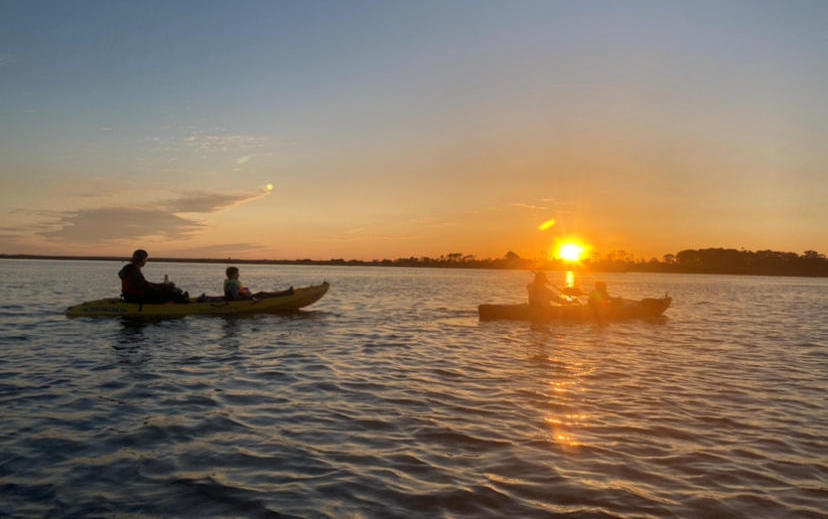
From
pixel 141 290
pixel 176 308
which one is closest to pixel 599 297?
pixel 176 308

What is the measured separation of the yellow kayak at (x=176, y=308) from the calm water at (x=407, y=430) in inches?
219

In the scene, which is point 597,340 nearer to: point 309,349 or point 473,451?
point 309,349

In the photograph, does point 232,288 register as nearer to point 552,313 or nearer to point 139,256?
point 139,256

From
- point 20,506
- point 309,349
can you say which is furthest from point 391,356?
point 20,506

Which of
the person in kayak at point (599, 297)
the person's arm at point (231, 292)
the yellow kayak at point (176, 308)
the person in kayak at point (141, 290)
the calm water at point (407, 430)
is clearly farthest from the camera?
the person in kayak at point (599, 297)

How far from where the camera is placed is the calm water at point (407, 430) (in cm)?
580

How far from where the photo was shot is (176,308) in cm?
2356

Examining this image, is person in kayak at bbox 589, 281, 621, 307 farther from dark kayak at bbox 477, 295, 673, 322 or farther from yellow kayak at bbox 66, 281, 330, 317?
yellow kayak at bbox 66, 281, 330, 317

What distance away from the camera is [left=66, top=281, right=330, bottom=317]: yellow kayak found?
2312 cm

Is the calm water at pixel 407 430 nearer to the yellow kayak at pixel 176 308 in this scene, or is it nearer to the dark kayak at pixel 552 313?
the yellow kayak at pixel 176 308

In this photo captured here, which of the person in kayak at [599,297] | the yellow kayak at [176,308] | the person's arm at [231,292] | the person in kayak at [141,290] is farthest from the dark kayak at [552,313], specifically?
the person in kayak at [141,290]

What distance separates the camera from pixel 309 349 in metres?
16.8

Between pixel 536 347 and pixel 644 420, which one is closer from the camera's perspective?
pixel 644 420

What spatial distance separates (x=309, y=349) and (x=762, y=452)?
39.5 feet
